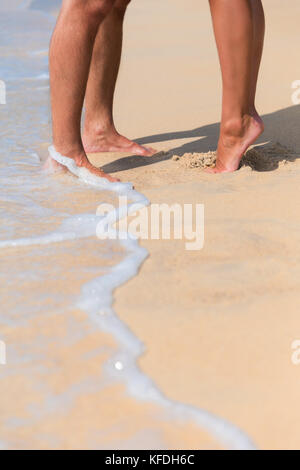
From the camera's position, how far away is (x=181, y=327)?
4.38 ft

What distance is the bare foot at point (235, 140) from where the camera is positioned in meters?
2.32

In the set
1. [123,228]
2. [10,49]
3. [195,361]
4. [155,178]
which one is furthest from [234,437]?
[10,49]

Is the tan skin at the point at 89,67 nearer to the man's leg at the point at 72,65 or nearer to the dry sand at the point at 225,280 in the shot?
the man's leg at the point at 72,65

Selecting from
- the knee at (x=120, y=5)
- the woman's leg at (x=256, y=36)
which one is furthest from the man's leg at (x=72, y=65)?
the woman's leg at (x=256, y=36)

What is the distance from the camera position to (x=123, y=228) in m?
1.88

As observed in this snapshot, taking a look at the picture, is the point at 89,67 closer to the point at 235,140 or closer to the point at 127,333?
the point at 235,140

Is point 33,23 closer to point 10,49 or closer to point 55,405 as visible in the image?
point 10,49

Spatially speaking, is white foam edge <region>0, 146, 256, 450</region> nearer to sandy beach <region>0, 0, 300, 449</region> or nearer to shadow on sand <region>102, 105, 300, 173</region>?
sandy beach <region>0, 0, 300, 449</region>

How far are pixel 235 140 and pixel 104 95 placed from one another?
67cm

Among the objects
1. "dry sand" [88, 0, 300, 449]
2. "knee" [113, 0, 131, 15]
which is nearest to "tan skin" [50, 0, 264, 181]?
"dry sand" [88, 0, 300, 449]

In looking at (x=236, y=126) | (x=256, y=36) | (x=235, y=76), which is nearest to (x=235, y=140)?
(x=236, y=126)

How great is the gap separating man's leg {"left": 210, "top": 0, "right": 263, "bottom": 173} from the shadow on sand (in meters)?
0.13

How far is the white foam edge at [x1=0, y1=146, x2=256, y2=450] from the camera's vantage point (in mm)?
1072

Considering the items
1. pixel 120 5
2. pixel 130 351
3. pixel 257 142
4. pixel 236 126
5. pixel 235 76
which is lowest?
pixel 130 351
